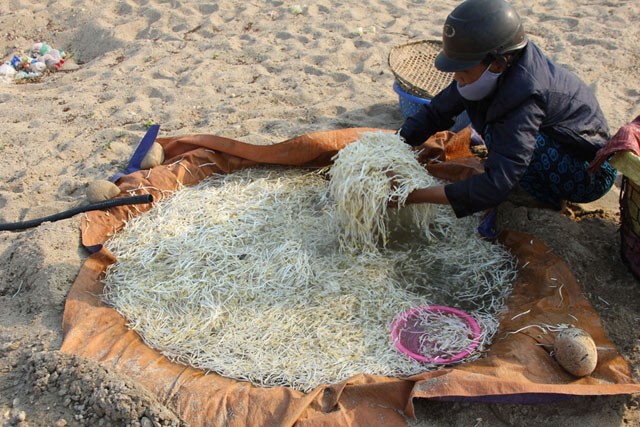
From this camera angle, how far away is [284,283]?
3.22m

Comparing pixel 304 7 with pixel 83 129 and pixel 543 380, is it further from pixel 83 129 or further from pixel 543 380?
pixel 543 380

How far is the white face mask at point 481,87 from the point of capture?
9.52 ft

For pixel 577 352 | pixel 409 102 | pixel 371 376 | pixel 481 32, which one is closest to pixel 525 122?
pixel 481 32

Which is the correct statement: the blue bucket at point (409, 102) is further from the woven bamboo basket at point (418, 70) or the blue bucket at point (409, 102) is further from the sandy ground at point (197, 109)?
the sandy ground at point (197, 109)

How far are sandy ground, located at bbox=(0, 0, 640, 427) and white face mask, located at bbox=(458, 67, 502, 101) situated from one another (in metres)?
0.89

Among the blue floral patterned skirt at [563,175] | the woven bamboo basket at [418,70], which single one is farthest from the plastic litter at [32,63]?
the blue floral patterned skirt at [563,175]

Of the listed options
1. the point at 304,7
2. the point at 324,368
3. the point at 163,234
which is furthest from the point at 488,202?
the point at 304,7

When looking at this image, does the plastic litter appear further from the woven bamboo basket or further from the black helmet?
the black helmet

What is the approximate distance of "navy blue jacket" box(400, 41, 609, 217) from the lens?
286 centimetres

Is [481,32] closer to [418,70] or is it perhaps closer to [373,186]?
[373,186]

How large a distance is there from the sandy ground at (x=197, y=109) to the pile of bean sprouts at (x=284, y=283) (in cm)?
36

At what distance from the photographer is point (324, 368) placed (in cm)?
275

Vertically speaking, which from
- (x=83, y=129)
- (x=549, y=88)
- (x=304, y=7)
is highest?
(x=549, y=88)

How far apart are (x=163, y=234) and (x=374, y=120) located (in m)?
2.12
